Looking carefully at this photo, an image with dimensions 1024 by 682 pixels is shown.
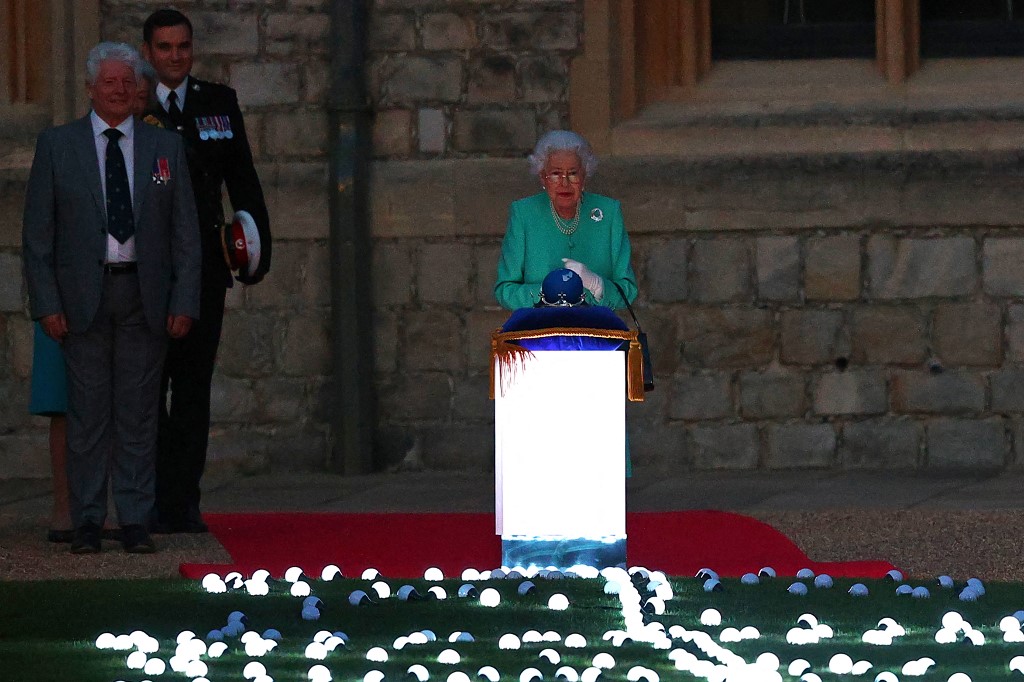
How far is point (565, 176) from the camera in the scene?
6.69 metres

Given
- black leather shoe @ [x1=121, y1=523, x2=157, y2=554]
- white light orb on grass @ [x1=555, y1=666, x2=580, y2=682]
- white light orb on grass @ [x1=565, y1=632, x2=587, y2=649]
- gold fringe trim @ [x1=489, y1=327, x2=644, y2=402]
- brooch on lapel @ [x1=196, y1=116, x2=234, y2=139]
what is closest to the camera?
white light orb on grass @ [x1=555, y1=666, x2=580, y2=682]

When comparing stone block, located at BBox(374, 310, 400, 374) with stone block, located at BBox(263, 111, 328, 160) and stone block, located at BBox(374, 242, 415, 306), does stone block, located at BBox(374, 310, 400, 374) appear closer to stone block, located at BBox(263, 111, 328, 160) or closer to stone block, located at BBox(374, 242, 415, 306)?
stone block, located at BBox(374, 242, 415, 306)

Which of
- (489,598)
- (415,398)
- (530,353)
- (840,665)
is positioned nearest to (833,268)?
(415,398)

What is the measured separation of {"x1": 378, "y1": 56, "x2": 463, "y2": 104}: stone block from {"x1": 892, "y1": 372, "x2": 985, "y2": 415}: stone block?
247 centimetres

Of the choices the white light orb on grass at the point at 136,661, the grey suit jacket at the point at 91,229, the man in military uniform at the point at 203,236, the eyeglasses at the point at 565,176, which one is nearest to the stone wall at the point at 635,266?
the man in military uniform at the point at 203,236

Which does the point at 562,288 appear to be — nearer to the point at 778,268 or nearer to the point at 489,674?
the point at 489,674

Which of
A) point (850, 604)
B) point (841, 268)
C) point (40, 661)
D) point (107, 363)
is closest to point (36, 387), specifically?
point (107, 363)

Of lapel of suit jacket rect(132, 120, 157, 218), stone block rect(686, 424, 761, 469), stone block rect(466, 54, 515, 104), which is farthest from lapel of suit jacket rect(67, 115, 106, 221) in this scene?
stone block rect(686, 424, 761, 469)

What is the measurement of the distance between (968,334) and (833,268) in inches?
27.1

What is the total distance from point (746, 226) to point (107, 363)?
349 centimetres

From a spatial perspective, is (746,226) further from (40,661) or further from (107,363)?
(40,661)

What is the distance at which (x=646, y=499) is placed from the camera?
27.7 ft

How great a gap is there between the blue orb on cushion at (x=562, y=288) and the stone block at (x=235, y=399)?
3441 mm

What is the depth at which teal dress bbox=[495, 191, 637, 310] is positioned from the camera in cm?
673
